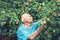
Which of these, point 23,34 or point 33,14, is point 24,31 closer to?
point 23,34

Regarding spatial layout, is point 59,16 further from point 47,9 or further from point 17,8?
point 17,8

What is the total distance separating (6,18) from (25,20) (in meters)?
0.94

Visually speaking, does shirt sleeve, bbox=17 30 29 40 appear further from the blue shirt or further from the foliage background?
the foliage background

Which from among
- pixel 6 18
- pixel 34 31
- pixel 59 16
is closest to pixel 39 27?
pixel 34 31

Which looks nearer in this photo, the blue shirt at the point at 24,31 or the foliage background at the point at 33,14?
the blue shirt at the point at 24,31

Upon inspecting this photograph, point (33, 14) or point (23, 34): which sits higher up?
point (33, 14)

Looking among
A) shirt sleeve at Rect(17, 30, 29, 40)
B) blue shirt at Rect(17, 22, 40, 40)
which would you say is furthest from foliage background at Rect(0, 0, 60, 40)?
shirt sleeve at Rect(17, 30, 29, 40)

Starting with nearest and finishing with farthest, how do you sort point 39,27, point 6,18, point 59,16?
point 39,27 → point 59,16 → point 6,18

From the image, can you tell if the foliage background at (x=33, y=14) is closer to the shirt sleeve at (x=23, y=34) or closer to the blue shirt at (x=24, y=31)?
the blue shirt at (x=24, y=31)

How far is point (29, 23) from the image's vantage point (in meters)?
5.91

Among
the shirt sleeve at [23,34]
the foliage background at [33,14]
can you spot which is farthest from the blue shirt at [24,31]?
the foliage background at [33,14]

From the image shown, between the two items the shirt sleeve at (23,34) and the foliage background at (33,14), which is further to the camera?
the foliage background at (33,14)

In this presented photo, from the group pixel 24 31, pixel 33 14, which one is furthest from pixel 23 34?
pixel 33 14

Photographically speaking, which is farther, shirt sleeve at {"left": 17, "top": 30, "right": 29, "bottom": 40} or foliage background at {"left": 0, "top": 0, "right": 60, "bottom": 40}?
foliage background at {"left": 0, "top": 0, "right": 60, "bottom": 40}
